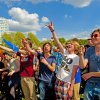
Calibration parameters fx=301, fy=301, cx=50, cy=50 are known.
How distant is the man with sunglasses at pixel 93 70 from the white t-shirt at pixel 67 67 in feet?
3.01

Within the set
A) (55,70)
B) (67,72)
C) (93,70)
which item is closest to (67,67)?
(67,72)

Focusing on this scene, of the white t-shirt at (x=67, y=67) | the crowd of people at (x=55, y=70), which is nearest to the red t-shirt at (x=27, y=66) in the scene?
the crowd of people at (x=55, y=70)

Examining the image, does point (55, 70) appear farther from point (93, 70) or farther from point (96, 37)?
point (96, 37)

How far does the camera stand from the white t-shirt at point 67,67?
6.10m

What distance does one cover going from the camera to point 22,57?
27.0 ft

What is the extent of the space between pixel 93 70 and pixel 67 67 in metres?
1.13

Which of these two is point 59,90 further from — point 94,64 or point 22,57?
point 22,57

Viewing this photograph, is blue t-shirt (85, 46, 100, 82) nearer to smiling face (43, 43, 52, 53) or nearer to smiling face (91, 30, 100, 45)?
smiling face (91, 30, 100, 45)

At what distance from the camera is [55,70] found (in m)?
7.02

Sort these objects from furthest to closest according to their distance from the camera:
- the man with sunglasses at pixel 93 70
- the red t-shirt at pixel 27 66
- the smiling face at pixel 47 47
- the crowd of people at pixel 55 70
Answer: the red t-shirt at pixel 27 66
the smiling face at pixel 47 47
the crowd of people at pixel 55 70
the man with sunglasses at pixel 93 70

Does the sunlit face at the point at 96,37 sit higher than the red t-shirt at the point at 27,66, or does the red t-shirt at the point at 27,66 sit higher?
the sunlit face at the point at 96,37

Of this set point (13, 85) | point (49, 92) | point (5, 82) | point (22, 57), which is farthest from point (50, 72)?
point (5, 82)

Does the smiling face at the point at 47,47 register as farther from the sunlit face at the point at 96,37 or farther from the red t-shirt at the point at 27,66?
the sunlit face at the point at 96,37

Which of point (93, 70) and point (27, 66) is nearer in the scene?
point (93, 70)
